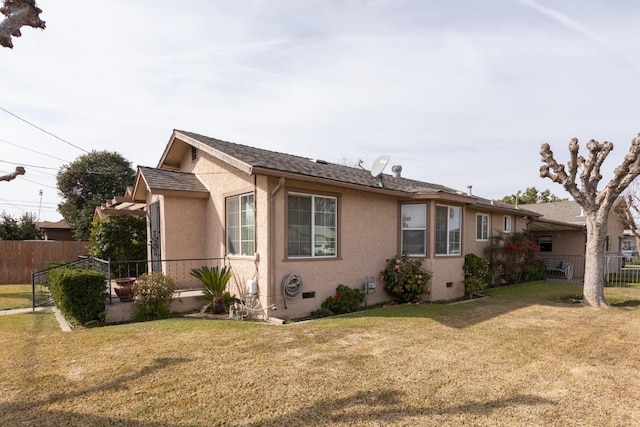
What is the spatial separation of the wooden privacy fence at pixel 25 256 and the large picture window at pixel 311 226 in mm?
16306

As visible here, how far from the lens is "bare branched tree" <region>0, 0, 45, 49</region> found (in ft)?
15.0

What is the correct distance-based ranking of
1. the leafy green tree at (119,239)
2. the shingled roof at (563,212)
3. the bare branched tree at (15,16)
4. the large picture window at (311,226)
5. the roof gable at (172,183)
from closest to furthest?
the bare branched tree at (15,16) < the large picture window at (311,226) < the roof gable at (172,183) < the leafy green tree at (119,239) < the shingled roof at (563,212)

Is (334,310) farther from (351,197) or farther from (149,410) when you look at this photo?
(149,410)

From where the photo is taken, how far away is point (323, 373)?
16.4ft

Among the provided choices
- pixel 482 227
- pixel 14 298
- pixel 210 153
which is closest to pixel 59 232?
pixel 14 298

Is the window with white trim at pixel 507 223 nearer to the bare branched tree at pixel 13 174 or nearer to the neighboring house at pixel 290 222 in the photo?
the neighboring house at pixel 290 222

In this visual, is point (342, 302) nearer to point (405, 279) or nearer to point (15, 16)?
point (405, 279)

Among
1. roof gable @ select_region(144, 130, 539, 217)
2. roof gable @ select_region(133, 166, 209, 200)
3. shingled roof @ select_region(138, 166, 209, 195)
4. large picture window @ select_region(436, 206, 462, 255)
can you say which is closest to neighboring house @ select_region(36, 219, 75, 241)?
roof gable @ select_region(144, 130, 539, 217)

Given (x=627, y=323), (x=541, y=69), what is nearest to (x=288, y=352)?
(x=627, y=323)

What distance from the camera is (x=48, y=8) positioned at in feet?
20.7

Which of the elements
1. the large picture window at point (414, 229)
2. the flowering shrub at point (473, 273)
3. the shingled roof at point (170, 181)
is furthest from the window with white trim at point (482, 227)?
the shingled roof at point (170, 181)

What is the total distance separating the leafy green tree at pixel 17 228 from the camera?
22342 millimetres

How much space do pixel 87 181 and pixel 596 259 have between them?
36642 millimetres

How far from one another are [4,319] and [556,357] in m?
11.9
